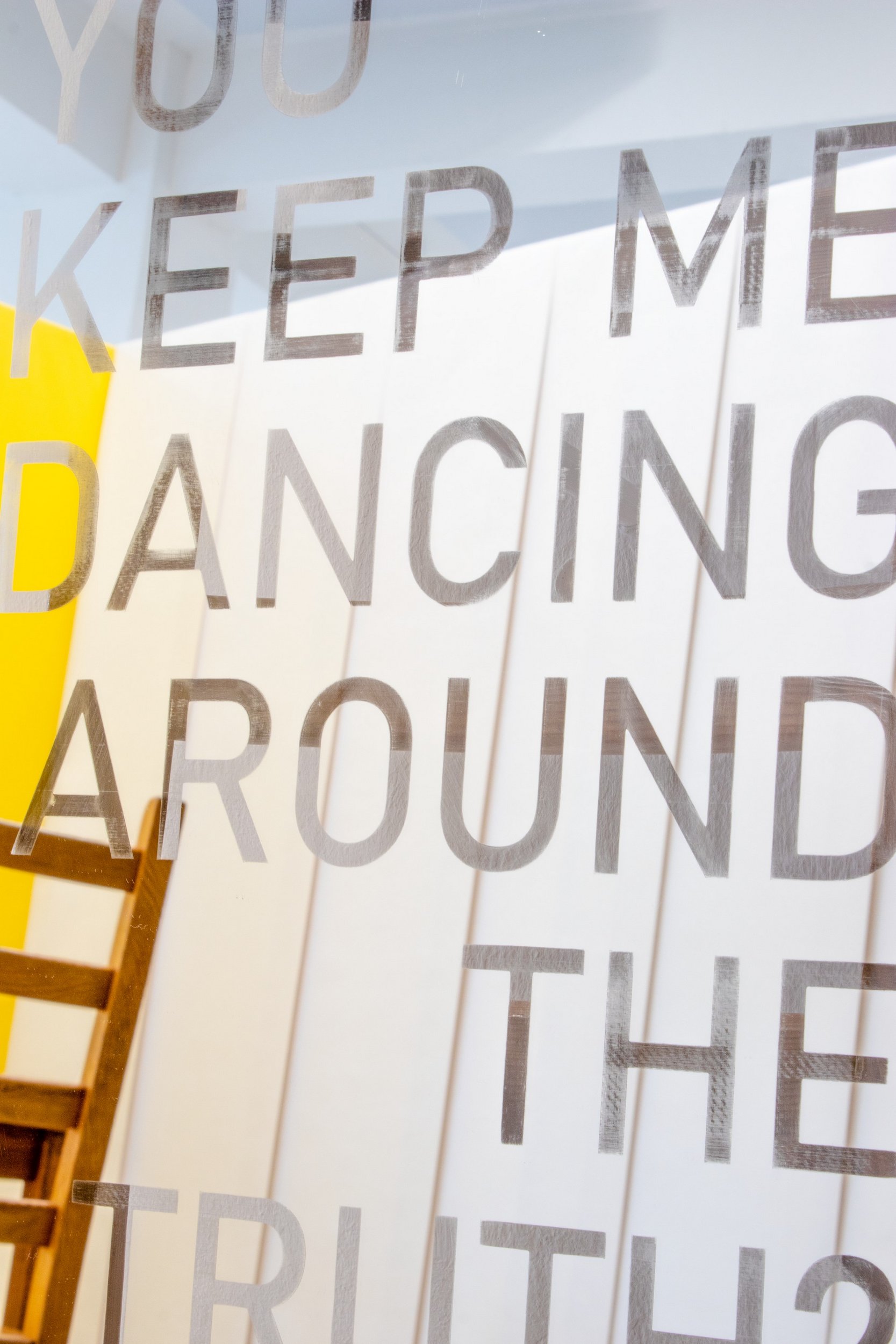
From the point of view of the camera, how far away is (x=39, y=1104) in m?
0.80

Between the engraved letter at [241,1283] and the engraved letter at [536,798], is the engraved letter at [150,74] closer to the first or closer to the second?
the engraved letter at [536,798]

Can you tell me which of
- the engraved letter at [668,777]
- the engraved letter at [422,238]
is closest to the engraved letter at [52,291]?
the engraved letter at [422,238]

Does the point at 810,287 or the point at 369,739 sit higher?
the point at 810,287

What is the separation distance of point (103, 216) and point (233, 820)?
0.47 m

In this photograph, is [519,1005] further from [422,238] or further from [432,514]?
[422,238]

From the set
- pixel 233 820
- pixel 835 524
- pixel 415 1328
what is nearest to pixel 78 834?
pixel 233 820

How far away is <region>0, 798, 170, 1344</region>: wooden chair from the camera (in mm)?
775

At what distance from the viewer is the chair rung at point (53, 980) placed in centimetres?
80

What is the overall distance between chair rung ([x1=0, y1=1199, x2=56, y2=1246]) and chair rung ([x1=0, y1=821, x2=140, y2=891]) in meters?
0.22

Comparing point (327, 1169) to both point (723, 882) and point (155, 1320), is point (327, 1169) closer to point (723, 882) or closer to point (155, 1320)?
point (155, 1320)

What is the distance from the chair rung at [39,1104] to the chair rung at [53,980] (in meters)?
0.06

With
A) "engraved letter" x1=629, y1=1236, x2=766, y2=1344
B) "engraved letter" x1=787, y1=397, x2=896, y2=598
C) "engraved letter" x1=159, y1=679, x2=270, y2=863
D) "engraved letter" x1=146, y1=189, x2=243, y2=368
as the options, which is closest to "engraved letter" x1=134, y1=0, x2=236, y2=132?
"engraved letter" x1=146, y1=189, x2=243, y2=368

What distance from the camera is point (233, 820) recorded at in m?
0.80

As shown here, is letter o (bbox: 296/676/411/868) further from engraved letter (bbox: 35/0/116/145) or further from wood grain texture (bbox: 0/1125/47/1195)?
engraved letter (bbox: 35/0/116/145)
